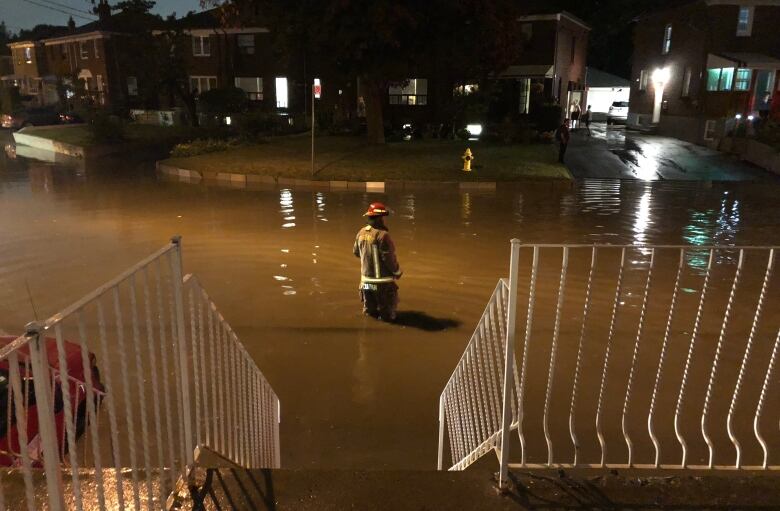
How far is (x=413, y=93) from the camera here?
35719mm

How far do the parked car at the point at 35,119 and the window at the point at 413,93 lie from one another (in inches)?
854

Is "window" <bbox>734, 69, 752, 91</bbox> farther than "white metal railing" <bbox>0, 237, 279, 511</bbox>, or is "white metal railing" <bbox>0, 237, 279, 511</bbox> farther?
"window" <bbox>734, 69, 752, 91</bbox>

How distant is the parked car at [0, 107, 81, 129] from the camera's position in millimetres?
41719

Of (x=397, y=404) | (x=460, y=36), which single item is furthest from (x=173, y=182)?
(x=397, y=404)

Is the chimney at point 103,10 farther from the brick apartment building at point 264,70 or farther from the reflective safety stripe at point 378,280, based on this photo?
the reflective safety stripe at point 378,280

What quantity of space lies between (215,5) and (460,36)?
382 inches

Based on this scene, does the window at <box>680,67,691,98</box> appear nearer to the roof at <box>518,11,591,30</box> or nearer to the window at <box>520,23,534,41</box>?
the roof at <box>518,11,591,30</box>

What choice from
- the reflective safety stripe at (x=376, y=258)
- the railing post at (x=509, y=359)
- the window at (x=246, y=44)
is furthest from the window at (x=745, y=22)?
the railing post at (x=509, y=359)

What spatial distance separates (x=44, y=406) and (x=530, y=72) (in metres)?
34.6

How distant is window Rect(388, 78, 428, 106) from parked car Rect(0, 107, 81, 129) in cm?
2168

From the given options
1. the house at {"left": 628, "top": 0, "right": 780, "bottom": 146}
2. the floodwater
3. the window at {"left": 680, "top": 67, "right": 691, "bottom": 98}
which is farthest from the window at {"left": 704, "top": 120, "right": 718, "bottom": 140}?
the floodwater

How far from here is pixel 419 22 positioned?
24.0 metres

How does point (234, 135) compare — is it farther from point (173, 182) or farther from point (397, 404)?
point (397, 404)

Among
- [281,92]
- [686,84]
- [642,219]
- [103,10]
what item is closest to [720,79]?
[686,84]
